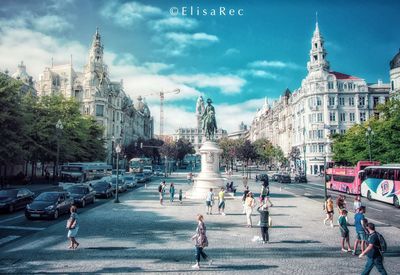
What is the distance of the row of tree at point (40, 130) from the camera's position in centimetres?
3578

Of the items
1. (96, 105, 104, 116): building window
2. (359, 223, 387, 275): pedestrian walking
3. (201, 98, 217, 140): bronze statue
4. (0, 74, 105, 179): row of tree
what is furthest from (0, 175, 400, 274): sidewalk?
(96, 105, 104, 116): building window

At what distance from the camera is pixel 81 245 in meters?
14.2

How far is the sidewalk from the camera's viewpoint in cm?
1112

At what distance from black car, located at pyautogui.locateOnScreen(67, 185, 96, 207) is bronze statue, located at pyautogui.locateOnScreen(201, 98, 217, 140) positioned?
14.6 metres

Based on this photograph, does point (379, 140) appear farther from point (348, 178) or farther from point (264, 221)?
point (264, 221)

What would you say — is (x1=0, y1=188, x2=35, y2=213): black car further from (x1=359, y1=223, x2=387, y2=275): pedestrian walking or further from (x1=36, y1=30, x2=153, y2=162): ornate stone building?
(x1=36, y1=30, x2=153, y2=162): ornate stone building

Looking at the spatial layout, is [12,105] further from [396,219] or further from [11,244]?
[396,219]

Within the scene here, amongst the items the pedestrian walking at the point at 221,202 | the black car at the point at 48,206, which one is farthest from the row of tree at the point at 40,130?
the pedestrian walking at the point at 221,202

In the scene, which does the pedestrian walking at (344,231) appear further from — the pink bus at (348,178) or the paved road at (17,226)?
the pink bus at (348,178)

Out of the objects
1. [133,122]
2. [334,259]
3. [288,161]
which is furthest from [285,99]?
[334,259]

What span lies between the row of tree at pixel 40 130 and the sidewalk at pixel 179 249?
66.7ft

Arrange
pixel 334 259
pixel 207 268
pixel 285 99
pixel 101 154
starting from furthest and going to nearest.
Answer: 1. pixel 285 99
2. pixel 101 154
3. pixel 334 259
4. pixel 207 268

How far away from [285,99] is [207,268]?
10867 centimetres

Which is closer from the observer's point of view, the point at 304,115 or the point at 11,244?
the point at 11,244
